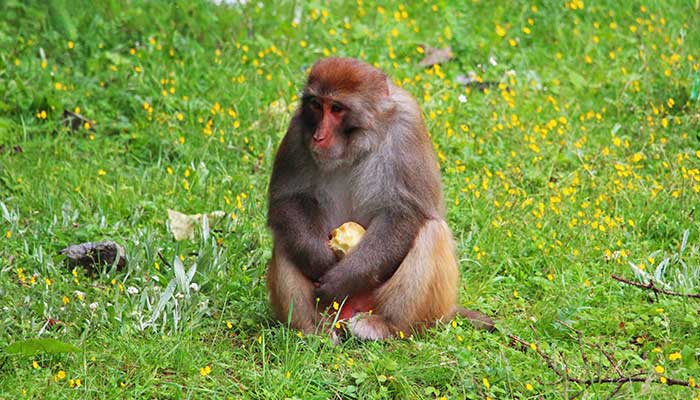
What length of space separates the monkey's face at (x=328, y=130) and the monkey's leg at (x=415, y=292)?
59cm

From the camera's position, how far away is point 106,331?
6004 mm

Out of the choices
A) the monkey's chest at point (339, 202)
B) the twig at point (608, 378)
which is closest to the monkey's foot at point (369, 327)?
the monkey's chest at point (339, 202)

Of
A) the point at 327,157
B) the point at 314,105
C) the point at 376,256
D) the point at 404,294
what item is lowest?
the point at 404,294

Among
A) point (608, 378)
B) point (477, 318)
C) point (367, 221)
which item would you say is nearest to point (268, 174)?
point (367, 221)

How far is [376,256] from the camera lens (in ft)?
20.0

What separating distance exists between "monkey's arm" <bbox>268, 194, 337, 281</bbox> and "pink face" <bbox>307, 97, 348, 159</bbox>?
41 centimetres

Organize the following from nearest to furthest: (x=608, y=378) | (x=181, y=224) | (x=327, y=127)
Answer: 1. (x=608, y=378)
2. (x=327, y=127)
3. (x=181, y=224)

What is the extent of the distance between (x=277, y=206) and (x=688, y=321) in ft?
7.41

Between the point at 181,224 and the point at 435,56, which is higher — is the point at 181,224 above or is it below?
below

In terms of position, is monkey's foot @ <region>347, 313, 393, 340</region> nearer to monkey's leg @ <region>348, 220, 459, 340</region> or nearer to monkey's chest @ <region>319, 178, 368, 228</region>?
monkey's leg @ <region>348, 220, 459, 340</region>

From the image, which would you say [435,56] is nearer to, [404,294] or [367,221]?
[367,221]

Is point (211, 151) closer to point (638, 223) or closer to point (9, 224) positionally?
point (9, 224)

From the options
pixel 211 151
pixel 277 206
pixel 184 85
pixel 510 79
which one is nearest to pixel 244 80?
pixel 184 85

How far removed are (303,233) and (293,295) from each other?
33cm
